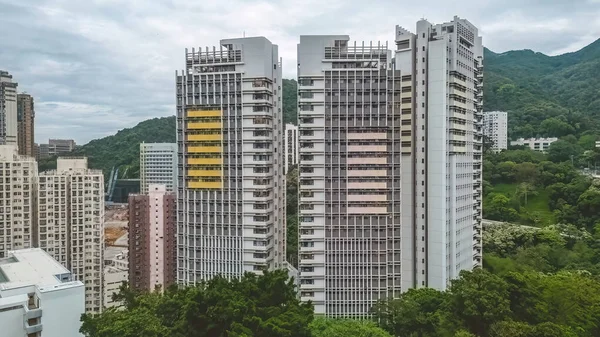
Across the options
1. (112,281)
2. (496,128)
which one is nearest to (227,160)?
(112,281)

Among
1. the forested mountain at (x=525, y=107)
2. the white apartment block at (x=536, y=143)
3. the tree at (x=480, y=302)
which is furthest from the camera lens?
the forested mountain at (x=525, y=107)

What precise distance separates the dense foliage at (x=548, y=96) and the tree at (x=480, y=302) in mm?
54587

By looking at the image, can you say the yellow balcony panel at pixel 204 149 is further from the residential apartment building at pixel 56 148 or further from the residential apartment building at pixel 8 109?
the residential apartment building at pixel 56 148

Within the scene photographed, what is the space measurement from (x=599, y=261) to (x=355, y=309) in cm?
1885

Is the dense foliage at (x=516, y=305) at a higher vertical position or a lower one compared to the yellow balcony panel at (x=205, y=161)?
lower

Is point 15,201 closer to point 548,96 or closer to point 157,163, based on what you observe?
point 157,163

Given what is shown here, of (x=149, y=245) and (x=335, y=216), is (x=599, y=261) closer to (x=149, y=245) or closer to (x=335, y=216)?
(x=335, y=216)

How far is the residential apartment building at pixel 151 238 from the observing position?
39.4 metres

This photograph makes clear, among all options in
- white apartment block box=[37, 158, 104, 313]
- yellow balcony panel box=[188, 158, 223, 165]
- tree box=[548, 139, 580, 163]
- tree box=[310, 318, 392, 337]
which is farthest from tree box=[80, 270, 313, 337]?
tree box=[548, 139, 580, 163]

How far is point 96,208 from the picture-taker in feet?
125

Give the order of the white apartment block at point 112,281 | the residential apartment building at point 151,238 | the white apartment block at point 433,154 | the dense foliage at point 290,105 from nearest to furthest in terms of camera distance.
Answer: the white apartment block at point 433,154 → the residential apartment building at point 151,238 → the white apartment block at point 112,281 → the dense foliage at point 290,105

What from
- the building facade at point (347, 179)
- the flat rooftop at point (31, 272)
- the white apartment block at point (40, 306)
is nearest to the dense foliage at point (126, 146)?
the flat rooftop at point (31, 272)

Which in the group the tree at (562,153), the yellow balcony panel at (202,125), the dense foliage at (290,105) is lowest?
the tree at (562,153)

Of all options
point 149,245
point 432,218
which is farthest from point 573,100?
point 149,245
